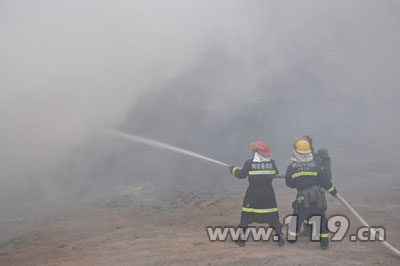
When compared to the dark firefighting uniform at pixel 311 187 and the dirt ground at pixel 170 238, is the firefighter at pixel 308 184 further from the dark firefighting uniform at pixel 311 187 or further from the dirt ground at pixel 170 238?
the dirt ground at pixel 170 238

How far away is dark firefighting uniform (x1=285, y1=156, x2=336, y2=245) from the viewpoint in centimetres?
296

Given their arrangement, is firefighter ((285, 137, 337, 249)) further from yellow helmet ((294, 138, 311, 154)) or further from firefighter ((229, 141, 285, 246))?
firefighter ((229, 141, 285, 246))

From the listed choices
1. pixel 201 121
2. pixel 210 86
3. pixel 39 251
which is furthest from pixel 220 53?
pixel 39 251

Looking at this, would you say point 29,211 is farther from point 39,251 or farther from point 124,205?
point 39,251

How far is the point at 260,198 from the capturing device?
300cm

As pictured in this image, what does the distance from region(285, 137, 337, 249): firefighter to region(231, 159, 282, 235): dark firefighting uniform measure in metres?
0.19

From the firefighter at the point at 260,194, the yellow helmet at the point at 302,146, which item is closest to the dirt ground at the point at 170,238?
the firefighter at the point at 260,194

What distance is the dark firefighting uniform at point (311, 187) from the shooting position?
116 inches

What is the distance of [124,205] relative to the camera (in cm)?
498

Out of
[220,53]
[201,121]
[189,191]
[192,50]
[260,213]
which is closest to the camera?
[260,213]

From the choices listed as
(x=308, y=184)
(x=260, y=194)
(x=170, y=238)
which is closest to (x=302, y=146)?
(x=308, y=184)

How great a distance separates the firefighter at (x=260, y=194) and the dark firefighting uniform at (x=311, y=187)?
0.64 ft

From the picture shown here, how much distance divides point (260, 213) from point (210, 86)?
4.03m

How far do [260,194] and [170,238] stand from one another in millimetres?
944
